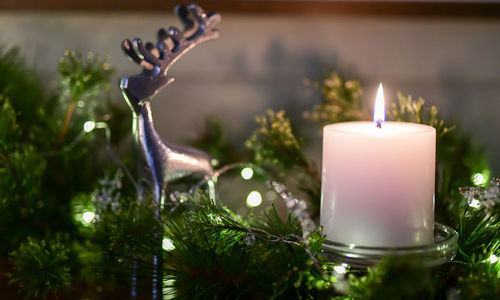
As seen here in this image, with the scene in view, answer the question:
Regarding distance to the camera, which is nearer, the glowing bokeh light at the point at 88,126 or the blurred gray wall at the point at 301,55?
the glowing bokeh light at the point at 88,126

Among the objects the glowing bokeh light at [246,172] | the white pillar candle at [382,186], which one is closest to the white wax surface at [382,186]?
the white pillar candle at [382,186]

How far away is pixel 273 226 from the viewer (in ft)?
1.54

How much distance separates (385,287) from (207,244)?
162 mm

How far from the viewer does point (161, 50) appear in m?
0.51

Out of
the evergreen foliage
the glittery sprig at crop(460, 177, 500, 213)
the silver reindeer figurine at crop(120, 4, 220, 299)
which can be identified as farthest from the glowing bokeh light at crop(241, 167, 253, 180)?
the glittery sprig at crop(460, 177, 500, 213)

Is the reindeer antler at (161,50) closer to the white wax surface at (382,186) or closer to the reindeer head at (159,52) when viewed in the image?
the reindeer head at (159,52)

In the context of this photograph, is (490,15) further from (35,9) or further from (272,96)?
(35,9)

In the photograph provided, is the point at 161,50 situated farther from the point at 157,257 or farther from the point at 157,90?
the point at 157,257

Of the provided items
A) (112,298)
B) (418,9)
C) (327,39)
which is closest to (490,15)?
(418,9)

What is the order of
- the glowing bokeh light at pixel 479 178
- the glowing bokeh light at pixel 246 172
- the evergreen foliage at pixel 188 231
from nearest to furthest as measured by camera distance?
the evergreen foliage at pixel 188 231, the glowing bokeh light at pixel 479 178, the glowing bokeh light at pixel 246 172

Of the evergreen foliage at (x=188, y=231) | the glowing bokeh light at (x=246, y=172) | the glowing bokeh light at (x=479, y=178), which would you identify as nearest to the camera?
the evergreen foliage at (x=188, y=231)

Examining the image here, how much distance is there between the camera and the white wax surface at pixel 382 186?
42 cm

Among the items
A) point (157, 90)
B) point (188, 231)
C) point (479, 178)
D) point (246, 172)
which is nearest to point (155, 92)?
point (157, 90)

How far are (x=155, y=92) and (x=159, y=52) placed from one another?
4 centimetres
